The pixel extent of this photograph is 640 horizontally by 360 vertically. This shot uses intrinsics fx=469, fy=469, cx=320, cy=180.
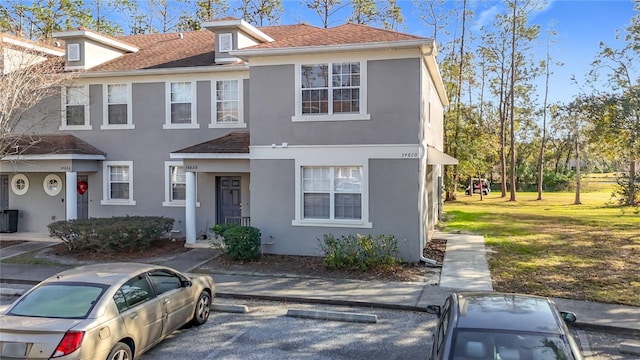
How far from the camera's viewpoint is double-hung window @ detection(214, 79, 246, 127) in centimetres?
1641

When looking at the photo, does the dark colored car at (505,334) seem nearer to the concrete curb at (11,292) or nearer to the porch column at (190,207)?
the concrete curb at (11,292)

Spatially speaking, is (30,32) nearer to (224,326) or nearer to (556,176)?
(224,326)

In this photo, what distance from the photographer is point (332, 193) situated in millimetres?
13289

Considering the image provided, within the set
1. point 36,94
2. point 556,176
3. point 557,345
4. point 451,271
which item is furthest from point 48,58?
point 556,176

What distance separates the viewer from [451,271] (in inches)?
476

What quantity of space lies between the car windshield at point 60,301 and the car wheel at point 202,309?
2187 millimetres

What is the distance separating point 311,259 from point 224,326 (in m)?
5.10

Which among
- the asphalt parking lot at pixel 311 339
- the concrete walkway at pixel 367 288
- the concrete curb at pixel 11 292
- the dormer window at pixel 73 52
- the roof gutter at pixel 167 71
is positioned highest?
the dormer window at pixel 73 52

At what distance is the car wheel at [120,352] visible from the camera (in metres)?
5.94

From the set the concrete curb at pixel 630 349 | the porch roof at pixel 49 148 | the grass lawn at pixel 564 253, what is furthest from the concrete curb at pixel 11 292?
the concrete curb at pixel 630 349

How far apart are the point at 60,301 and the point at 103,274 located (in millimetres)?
716

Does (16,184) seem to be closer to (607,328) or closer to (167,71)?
(167,71)

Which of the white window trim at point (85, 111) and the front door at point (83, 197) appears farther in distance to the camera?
the front door at point (83, 197)

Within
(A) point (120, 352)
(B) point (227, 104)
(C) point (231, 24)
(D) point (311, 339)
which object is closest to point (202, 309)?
(D) point (311, 339)
